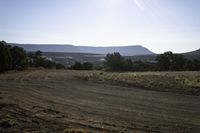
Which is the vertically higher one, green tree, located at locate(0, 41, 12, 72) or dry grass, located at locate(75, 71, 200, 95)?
green tree, located at locate(0, 41, 12, 72)

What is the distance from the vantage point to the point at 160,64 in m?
72.1

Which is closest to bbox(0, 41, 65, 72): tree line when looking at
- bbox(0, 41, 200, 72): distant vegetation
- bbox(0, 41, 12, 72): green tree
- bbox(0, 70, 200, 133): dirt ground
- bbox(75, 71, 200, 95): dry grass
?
bbox(0, 41, 12, 72): green tree

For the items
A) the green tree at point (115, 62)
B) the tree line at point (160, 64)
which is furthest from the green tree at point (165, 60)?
the green tree at point (115, 62)

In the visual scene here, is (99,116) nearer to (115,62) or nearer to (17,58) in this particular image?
(17,58)

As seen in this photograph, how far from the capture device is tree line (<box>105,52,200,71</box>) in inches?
2692

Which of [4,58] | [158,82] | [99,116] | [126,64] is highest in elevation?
[4,58]

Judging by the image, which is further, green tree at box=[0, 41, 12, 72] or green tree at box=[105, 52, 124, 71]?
green tree at box=[105, 52, 124, 71]

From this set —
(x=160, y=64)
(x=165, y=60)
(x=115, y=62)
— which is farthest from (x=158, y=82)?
(x=160, y=64)

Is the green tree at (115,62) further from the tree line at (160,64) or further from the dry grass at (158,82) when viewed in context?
the dry grass at (158,82)

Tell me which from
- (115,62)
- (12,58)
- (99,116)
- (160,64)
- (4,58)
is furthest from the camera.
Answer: (160,64)

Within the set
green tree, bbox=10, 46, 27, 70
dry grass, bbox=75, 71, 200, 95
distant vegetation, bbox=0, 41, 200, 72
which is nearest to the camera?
dry grass, bbox=75, 71, 200, 95

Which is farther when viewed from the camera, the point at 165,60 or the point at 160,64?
the point at 160,64

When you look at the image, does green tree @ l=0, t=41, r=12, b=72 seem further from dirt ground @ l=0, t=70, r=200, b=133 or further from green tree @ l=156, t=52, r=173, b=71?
green tree @ l=156, t=52, r=173, b=71

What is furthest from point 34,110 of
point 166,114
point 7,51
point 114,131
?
point 7,51
